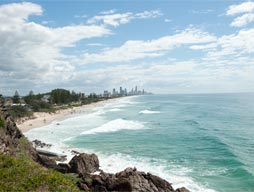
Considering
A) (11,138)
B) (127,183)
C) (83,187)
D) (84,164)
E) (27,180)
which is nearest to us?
(27,180)

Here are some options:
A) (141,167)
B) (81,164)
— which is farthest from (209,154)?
(81,164)

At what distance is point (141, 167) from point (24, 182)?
18.4 m

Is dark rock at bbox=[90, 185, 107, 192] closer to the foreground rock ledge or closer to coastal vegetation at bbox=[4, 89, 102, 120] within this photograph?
the foreground rock ledge

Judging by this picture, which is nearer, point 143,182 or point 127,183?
point 127,183

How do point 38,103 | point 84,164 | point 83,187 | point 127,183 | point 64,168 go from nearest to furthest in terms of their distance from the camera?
point 83,187
point 127,183
point 64,168
point 84,164
point 38,103

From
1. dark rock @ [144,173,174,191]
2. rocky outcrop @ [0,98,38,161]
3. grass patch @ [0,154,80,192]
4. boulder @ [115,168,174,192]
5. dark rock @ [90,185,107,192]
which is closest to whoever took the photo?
grass patch @ [0,154,80,192]

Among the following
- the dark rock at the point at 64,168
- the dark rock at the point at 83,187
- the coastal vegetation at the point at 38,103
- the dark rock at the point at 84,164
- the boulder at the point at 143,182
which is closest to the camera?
the dark rock at the point at 83,187

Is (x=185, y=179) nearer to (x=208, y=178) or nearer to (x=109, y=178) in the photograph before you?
(x=208, y=178)

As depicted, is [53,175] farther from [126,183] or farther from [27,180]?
[126,183]

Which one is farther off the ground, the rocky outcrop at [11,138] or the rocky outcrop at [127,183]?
the rocky outcrop at [11,138]

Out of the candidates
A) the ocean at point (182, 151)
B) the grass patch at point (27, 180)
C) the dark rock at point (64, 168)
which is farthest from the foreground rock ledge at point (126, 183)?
the grass patch at point (27, 180)

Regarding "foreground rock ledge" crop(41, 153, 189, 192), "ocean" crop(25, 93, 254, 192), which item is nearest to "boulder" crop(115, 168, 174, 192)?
"foreground rock ledge" crop(41, 153, 189, 192)

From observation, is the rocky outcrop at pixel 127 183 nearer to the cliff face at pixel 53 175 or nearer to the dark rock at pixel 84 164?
the cliff face at pixel 53 175

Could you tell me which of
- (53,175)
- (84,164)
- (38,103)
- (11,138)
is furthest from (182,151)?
(38,103)
